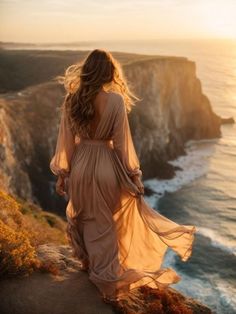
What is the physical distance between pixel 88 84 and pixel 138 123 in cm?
4003

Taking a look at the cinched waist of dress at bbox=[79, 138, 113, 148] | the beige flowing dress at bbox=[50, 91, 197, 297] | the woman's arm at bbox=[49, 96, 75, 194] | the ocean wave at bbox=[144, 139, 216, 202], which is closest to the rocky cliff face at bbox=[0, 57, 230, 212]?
the ocean wave at bbox=[144, 139, 216, 202]

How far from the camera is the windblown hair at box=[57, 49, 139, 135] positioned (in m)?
6.98

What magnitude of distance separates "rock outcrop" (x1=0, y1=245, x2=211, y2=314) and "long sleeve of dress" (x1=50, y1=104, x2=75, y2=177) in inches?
70.1

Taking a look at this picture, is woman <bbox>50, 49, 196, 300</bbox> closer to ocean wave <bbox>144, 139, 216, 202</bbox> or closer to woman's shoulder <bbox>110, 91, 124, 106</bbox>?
woman's shoulder <bbox>110, 91, 124, 106</bbox>

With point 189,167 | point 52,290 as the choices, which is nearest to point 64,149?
point 52,290

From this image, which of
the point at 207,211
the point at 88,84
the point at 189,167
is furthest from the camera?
the point at 189,167

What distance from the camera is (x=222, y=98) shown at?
306 ft

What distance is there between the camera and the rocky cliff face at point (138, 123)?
30095 mm

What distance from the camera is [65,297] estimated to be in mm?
7652

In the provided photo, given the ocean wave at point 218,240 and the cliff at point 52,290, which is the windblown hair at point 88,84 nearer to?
the cliff at point 52,290

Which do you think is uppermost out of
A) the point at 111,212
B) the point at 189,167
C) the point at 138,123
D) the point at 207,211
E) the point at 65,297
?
the point at 111,212

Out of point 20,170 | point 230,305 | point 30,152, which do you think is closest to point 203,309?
point 230,305

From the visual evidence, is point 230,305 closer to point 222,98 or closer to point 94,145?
point 94,145

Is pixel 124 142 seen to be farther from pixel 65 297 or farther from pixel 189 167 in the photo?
pixel 189 167
